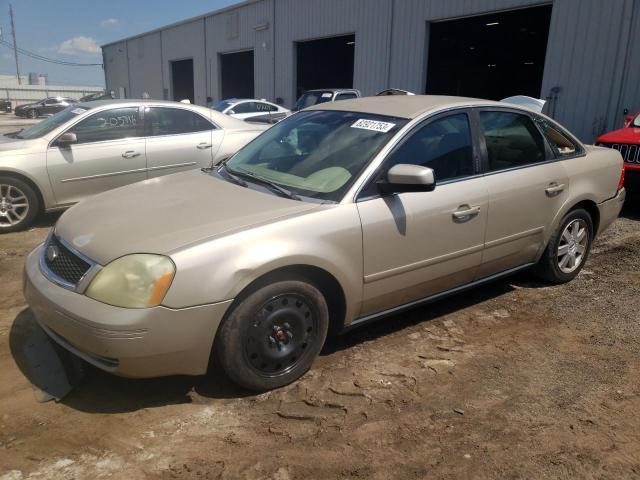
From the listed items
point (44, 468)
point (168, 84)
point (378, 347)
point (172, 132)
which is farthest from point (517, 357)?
point (168, 84)

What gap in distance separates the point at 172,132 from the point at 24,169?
183 cm

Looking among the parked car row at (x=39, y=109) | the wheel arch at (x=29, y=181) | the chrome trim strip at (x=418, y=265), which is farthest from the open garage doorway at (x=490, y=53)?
the parked car row at (x=39, y=109)

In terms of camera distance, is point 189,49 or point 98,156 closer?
point 98,156

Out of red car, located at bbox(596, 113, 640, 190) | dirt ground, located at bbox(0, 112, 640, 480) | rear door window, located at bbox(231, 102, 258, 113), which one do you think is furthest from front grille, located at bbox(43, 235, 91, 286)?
rear door window, located at bbox(231, 102, 258, 113)

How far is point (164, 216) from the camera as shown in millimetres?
3023

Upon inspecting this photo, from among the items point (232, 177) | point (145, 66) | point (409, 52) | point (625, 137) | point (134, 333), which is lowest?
point (134, 333)

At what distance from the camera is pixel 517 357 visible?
138 inches

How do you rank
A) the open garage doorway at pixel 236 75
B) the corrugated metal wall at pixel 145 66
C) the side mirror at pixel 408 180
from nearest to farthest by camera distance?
1. the side mirror at pixel 408 180
2. the open garage doorway at pixel 236 75
3. the corrugated metal wall at pixel 145 66

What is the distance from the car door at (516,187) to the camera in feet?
12.6

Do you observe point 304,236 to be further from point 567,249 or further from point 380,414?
point 567,249

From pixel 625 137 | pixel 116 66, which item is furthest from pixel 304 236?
pixel 116 66

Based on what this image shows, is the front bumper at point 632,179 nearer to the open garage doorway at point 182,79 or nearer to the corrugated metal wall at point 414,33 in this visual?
the corrugated metal wall at point 414,33

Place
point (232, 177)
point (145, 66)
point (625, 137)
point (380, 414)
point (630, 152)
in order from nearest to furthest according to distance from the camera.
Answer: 1. point (380, 414)
2. point (232, 177)
3. point (630, 152)
4. point (625, 137)
5. point (145, 66)

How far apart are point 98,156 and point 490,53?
76.8ft
